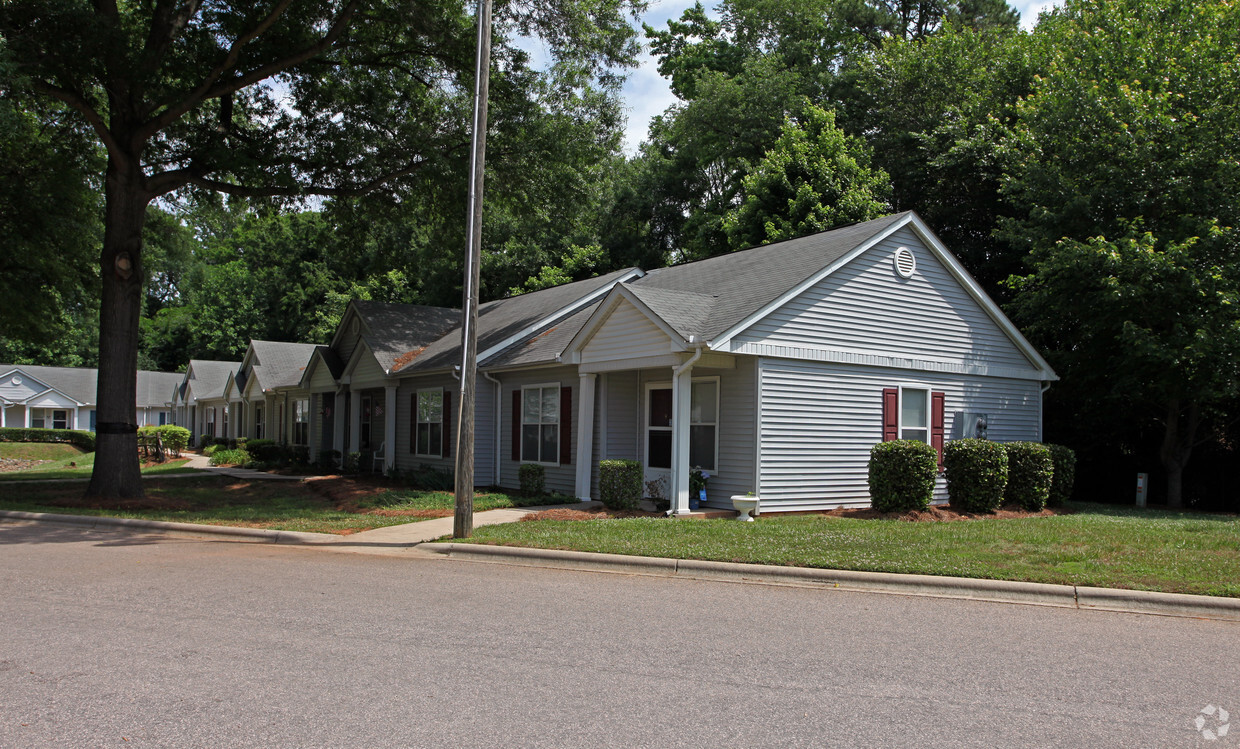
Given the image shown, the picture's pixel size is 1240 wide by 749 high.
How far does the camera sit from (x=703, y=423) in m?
15.8

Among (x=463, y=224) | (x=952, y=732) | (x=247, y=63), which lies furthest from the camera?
(x=463, y=224)

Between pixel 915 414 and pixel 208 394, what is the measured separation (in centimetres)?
4212

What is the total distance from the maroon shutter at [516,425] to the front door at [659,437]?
13.4 feet

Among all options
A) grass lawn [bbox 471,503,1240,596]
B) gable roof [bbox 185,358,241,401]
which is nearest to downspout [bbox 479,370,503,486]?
grass lawn [bbox 471,503,1240,596]

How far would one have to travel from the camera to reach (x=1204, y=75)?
61.8 feet

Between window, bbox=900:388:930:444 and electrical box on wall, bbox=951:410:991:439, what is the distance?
2.55 ft

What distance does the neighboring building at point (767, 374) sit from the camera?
14.9 meters

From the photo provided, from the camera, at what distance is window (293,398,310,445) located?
32219 millimetres

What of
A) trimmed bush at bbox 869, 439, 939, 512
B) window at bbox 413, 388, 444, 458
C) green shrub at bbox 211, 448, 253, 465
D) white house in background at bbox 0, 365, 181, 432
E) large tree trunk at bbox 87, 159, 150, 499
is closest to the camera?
trimmed bush at bbox 869, 439, 939, 512

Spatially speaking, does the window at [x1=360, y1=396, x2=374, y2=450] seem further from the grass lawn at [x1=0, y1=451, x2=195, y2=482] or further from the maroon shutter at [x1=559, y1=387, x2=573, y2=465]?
the maroon shutter at [x1=559, y1=387, x2=573, y2=465]

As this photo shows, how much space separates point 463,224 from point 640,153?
87.4 feet

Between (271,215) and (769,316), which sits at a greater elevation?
(271,215)

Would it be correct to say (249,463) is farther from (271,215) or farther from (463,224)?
(463,224)

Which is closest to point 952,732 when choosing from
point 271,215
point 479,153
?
point 479,153
